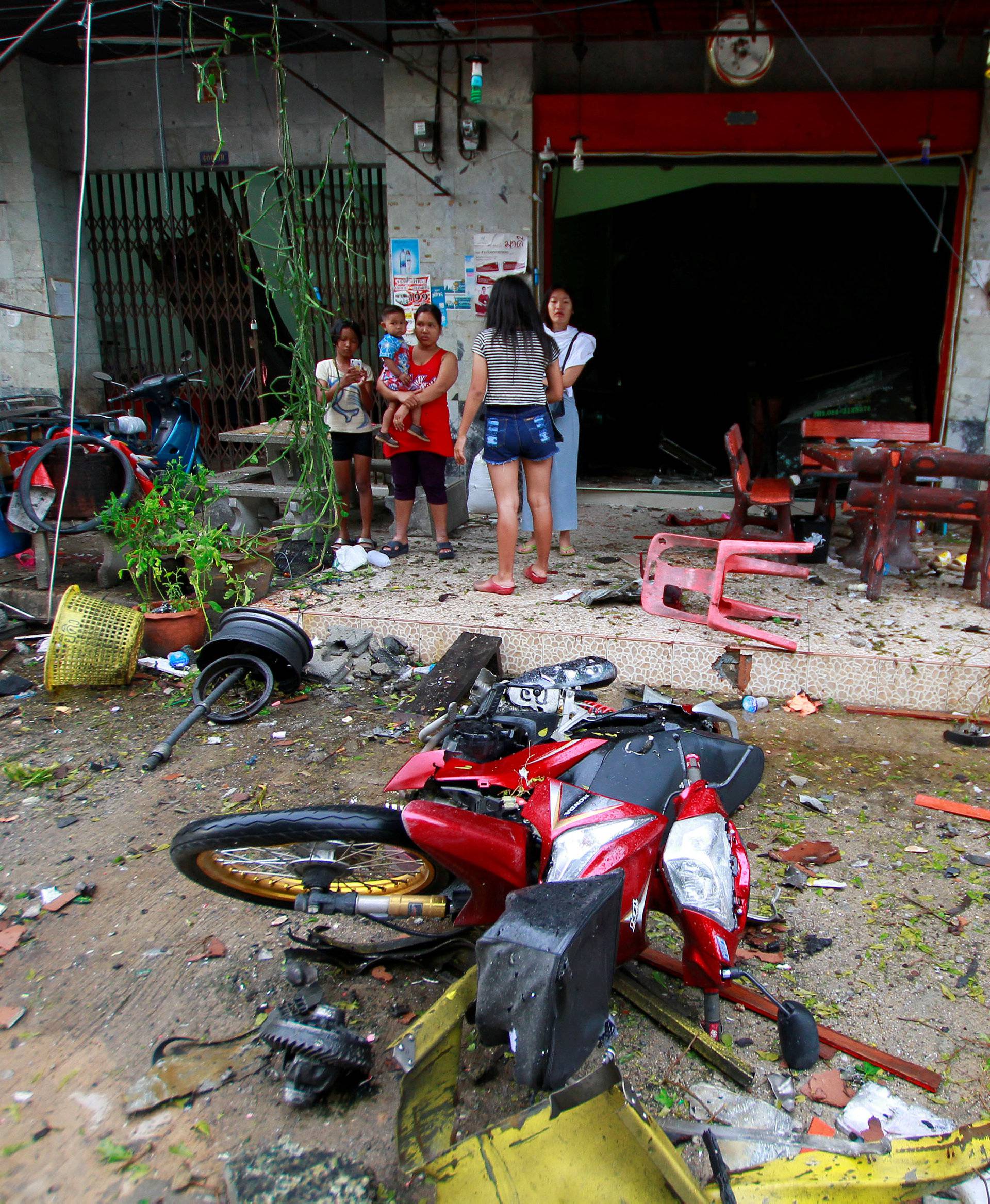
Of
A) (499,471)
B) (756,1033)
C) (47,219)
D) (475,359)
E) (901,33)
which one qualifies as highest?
(901,33)

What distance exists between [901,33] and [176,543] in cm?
A: 695

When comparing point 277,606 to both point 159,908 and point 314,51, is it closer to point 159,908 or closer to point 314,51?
point 159,908

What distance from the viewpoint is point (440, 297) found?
771 centimetres

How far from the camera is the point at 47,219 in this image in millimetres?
8648

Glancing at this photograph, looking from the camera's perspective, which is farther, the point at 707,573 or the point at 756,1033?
the point at 707,573

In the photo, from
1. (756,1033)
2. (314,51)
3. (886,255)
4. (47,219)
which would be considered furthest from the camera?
(886,255)

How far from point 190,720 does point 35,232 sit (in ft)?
22.8

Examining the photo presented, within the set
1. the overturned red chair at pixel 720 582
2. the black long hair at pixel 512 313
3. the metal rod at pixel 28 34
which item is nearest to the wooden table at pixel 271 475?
the black long hair at pixel 512 313

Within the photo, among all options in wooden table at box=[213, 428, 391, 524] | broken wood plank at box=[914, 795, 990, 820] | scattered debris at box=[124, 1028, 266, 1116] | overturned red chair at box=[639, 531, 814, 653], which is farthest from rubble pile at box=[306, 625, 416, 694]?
broken wood plank at box=[914, 795, 990, 820]

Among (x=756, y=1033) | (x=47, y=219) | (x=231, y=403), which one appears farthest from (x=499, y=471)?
(x=47, y=219)

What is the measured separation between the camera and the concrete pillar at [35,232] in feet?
27.6

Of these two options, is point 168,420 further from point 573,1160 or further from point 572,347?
point 573,1160

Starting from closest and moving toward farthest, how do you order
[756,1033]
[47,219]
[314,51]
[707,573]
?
[756,1033] < [707,573] < [314,51] < [47,219]

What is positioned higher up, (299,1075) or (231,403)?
(231,403)
